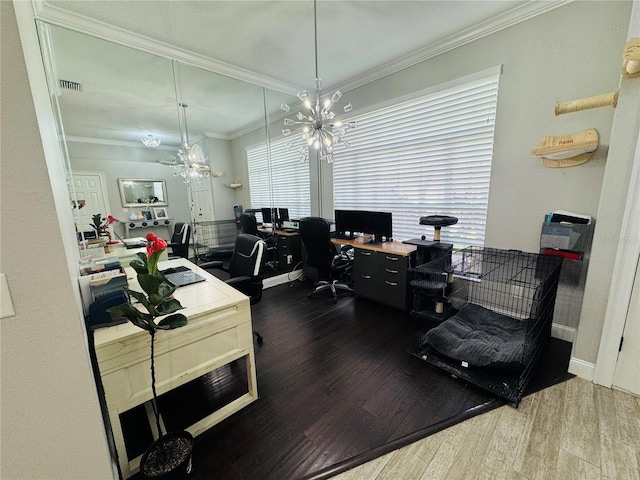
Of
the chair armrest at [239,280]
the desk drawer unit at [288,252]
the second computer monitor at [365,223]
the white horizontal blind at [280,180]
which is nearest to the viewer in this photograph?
the chair armrest at [239,280]

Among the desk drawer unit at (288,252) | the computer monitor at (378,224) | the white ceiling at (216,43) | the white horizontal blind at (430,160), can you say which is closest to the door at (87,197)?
the white ceiling at (216,43)

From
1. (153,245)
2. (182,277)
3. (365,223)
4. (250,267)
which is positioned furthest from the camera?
(365,223)

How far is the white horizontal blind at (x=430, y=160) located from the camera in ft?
8.87

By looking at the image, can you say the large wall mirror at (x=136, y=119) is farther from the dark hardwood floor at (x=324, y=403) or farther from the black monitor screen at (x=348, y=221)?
the dark hardwood floor at (x=324, y=403)

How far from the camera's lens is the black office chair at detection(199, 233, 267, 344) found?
7.22ft

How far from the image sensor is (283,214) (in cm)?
440

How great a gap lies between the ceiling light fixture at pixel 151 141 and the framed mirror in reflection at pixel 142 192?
0.41m

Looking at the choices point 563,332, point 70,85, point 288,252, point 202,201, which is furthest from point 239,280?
point 563,332

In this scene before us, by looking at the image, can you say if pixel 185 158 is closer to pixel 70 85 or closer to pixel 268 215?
pixel 70 85

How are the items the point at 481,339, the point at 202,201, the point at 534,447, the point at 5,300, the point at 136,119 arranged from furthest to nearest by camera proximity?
the point at 202,201
the point at 136,119
the point at 481,339
the point at 534,447
the point at 5,300

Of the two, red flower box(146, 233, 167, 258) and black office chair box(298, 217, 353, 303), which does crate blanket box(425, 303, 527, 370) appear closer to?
black office chair box(298, 217, 353, 303)

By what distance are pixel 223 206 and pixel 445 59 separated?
335 centimetres

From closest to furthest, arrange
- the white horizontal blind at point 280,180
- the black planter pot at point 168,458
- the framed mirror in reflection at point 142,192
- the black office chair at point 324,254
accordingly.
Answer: the black planter pot at point 168,458 < the framed mirror in reflection at point 142,192 < the black office chair at point 324,254 < the white horizontal blind at point 280,180

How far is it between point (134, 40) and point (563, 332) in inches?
204
